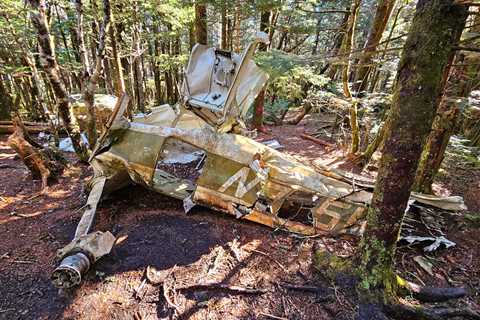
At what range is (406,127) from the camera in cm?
265

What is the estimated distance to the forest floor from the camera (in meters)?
3.28

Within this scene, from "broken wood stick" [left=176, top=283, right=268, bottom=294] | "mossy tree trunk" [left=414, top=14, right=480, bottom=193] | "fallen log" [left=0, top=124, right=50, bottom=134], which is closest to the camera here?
"broken wood stick" [left=176, top=283, right=268, bottom=294]

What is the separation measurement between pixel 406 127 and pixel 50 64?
695cm

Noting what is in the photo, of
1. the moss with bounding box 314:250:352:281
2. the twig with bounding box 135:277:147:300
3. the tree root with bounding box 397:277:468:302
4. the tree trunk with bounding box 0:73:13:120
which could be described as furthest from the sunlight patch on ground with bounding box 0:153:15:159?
the tree root with bounding box 397:277:468:302

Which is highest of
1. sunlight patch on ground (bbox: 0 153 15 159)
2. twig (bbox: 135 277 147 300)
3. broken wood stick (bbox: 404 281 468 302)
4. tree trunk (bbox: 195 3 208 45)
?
tree trunk (bbox: 195 3 208 45)

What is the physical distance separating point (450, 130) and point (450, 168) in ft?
11.9

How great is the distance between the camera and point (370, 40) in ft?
26.9

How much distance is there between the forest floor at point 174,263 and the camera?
10.8 feet

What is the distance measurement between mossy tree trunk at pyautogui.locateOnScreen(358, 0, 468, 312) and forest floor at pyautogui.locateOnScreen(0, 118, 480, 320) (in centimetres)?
43

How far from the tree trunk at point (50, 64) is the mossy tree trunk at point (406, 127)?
21.9ft

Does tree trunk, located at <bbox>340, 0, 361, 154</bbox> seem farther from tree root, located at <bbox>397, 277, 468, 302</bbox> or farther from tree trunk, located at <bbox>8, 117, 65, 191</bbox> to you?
tree trunk, located at <bbox>8, 117, 65, 191</bbox>

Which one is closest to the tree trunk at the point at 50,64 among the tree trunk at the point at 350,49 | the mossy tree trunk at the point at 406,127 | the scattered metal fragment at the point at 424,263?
the mossy tree trunk at the point at 406,127

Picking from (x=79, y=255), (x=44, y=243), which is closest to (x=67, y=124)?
(x=44, y=243)

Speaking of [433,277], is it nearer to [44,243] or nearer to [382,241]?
[382,241]
